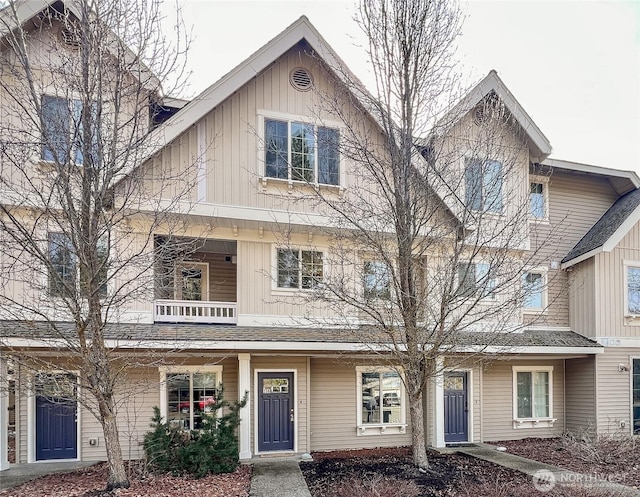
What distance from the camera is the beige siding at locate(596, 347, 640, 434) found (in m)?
12.7

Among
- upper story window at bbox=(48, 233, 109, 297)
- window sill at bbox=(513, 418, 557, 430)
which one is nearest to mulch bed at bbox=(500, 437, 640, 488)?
window sill at bbox=(513, 418, 557, 430)

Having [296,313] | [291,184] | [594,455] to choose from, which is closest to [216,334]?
[296,313]

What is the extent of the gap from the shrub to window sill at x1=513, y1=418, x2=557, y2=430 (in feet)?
27.9

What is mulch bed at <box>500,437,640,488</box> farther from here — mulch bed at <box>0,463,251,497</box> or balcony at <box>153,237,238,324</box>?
balcony at <box>153,237,238,324</box>

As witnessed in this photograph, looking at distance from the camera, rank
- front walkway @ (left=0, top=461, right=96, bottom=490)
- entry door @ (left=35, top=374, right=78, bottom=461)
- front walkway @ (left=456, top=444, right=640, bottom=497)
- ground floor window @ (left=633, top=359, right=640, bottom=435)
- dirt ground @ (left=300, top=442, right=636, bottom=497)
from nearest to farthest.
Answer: dirt ground @ (left=300, top=442, right=636, bottom=497) < front walkway @ (left=456, top=444, right=640, bottom=497) < front walkway @ (left=0, top=461, right=96, bottom=490) < entry door @ (left=35, top=374, right=78, bottom=461) < ground floor window @ (left=633, top=359, right=640, bottom=435)

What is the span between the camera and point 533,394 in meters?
13.6

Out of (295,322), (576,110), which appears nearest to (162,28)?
(295,322)

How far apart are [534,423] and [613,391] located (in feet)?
7.88

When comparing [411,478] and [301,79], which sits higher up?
[301,79]

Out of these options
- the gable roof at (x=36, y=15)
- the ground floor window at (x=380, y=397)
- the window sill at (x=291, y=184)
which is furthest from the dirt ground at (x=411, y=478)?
the gable roof at (x=36, y=15)

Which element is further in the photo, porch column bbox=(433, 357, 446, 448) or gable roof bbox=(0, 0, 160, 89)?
porch column bbox=(433, 357, 446, 448)

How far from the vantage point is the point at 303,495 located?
25.1 feet

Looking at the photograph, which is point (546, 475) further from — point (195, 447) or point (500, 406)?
point (195, 447)

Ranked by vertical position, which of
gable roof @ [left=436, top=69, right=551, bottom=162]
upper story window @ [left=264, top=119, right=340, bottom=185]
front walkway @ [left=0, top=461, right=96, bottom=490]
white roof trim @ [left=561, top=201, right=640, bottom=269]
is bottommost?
front walkway @ [left=0, top=461, right=96, bottom=490]
